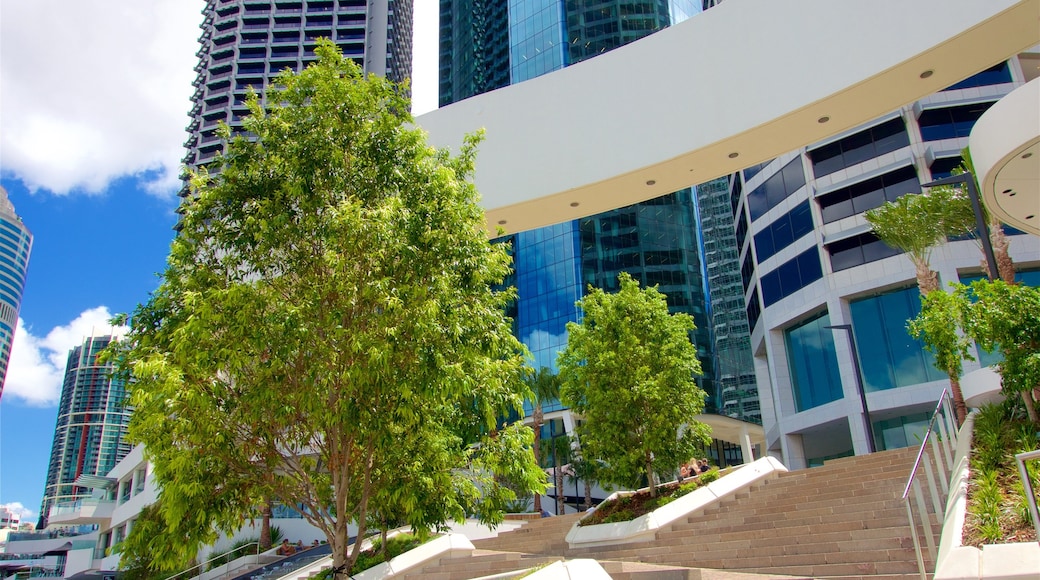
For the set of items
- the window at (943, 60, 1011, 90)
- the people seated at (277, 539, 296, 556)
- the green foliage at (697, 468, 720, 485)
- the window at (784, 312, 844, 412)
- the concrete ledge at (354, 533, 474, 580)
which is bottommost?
the people seated at (277, 539, 296, 556)

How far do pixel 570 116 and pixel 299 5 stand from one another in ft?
318

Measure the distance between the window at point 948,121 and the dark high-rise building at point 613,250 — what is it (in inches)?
932

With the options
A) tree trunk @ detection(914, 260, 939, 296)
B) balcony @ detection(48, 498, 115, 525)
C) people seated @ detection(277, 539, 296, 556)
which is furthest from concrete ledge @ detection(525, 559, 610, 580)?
balcony @ detection(48, 498, 115, 525)

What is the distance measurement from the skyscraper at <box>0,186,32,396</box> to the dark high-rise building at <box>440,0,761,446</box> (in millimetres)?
124765

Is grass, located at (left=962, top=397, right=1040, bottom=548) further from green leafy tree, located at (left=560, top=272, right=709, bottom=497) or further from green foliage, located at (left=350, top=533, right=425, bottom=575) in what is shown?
green foliage, located at (left=350, top=533, right=425, bottom=575)

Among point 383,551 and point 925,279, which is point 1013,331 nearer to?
point 383,551

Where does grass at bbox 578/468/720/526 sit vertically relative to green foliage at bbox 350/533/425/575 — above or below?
above

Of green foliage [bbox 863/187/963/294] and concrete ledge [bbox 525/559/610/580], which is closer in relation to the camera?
concrete ledge [bbox 525/559/610/580]

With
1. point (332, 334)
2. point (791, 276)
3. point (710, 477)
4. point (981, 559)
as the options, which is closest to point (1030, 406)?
point (981, 559)

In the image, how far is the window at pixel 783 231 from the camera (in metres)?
33.1

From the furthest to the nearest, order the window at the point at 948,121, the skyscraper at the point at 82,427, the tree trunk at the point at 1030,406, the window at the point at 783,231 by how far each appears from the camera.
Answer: the skyscraper at the point at 82,427 → the window at the point at 783,231 → the window at the point at 948,121 → the tree trunk at the point at 1030,406

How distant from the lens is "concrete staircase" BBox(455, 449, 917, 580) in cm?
799

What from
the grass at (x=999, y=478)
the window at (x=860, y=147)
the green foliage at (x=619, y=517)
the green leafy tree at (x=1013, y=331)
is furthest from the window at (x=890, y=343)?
the green leafy tree at (x=1013, y=331)

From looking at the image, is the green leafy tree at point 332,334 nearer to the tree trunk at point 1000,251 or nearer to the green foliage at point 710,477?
the green foliage at point 710,477
